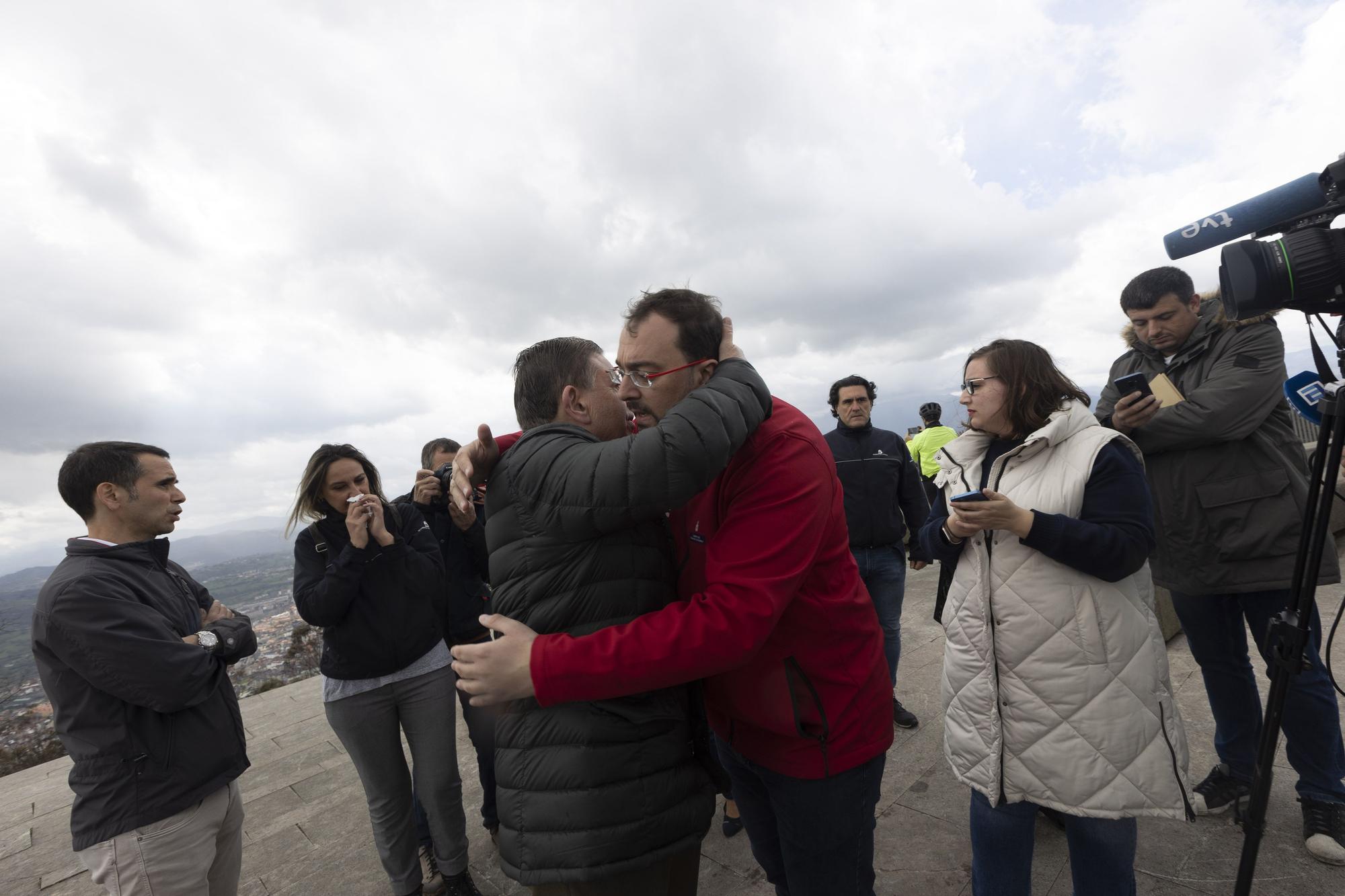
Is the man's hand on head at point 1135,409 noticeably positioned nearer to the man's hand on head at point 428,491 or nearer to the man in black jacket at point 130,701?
the man's hand on head at point 428,491

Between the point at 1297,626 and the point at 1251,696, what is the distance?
171cm

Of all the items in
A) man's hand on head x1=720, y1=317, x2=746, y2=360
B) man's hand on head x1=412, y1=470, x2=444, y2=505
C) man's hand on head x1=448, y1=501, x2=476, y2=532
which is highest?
man's hand on head x1=720, y1=317, x2=746, y2=360

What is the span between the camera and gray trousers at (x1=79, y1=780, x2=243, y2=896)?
2.12 m

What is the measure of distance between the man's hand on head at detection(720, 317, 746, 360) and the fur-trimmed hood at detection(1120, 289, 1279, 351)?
2290 mm

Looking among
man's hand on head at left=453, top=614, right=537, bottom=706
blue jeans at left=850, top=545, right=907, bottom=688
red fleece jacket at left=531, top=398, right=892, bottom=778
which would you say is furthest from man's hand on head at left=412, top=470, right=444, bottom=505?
blue jeans at left=850, top=545, right=907, bottom=688

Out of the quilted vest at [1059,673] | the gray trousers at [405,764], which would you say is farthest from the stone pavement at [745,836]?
the quilted vest at [1059,673]

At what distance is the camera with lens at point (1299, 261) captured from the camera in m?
1.47

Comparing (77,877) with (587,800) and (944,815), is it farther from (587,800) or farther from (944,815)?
(944,815)

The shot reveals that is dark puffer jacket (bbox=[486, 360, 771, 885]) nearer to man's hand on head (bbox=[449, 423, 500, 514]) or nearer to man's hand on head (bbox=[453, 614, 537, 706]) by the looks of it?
man's hand on head (bbox=[453, 614, 537, 706])

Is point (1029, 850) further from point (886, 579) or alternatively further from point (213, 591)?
point (213, 591)

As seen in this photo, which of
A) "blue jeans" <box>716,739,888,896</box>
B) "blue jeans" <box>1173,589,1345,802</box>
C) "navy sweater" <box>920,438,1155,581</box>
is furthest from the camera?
"blue jeans" <box>1173,589,1345,802</box>

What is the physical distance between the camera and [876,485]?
4160 mm

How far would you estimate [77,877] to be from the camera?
3.69 m

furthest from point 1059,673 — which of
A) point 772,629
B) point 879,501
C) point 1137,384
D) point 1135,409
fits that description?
point 879,501
